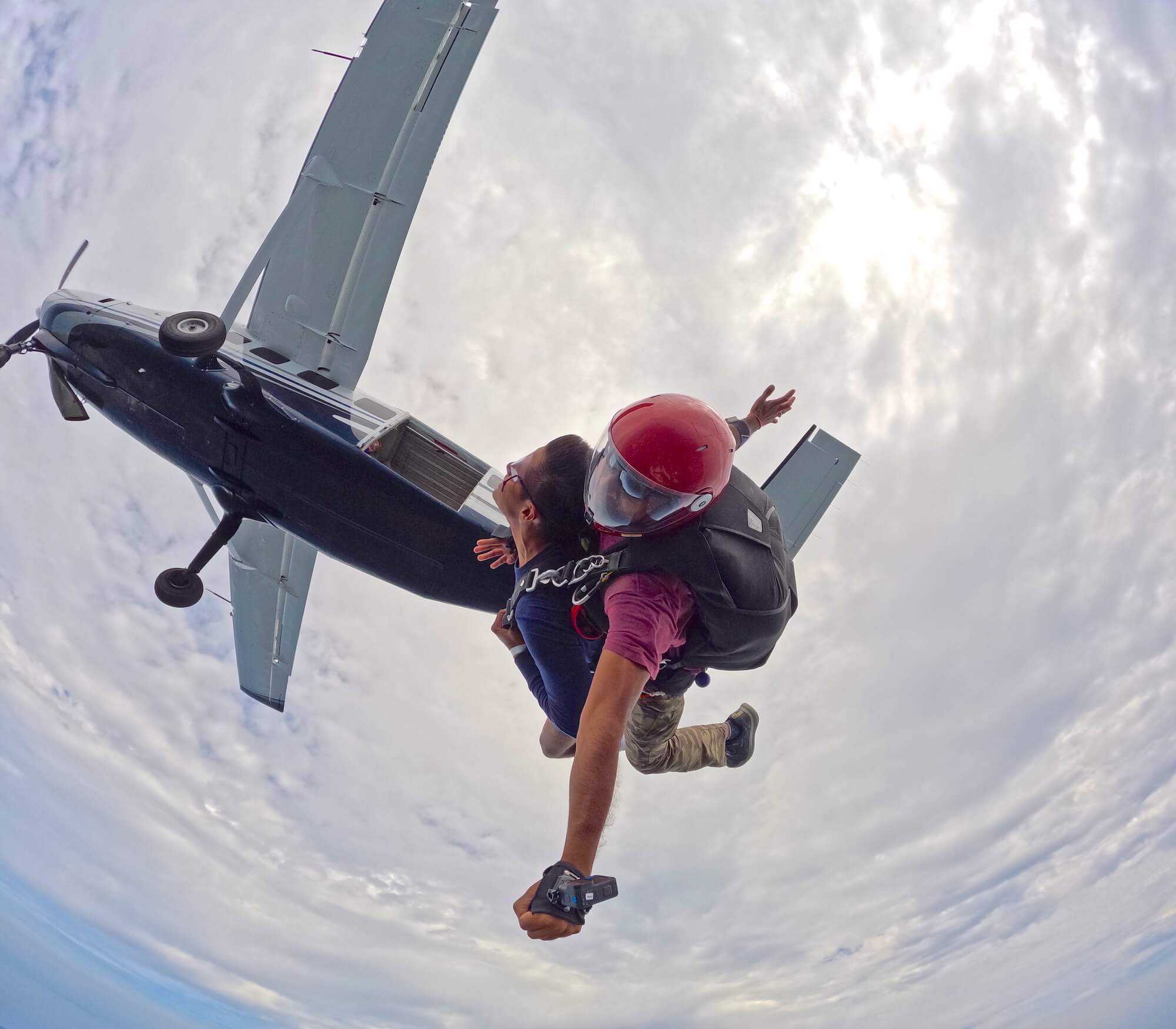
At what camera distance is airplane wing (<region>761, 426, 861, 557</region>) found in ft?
27.3

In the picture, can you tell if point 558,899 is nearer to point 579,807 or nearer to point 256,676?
point 579,807

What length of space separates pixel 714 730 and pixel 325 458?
179 inches

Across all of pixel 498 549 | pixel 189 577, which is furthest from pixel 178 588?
pixel 498 549

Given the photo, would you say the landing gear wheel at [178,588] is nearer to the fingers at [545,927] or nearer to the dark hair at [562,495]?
the dark hair at [562,495]

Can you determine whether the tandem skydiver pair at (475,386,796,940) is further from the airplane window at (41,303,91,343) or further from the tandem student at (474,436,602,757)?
the airplane window at (41,303,91,343)

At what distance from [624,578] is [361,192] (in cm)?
686

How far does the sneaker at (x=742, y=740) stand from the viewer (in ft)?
18.3

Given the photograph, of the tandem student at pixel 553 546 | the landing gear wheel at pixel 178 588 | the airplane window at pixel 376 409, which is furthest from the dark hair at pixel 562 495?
the landing gear wheel at pixel 178 588

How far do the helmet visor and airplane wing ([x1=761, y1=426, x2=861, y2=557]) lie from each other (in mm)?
5603

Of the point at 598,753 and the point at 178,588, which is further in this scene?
the point at 178,588

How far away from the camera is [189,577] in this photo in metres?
8.41

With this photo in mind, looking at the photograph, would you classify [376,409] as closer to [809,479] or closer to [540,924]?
[809,479]

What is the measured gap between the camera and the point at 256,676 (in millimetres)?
11336

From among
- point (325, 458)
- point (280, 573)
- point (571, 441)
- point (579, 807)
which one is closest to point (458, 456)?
point (325, 458)
